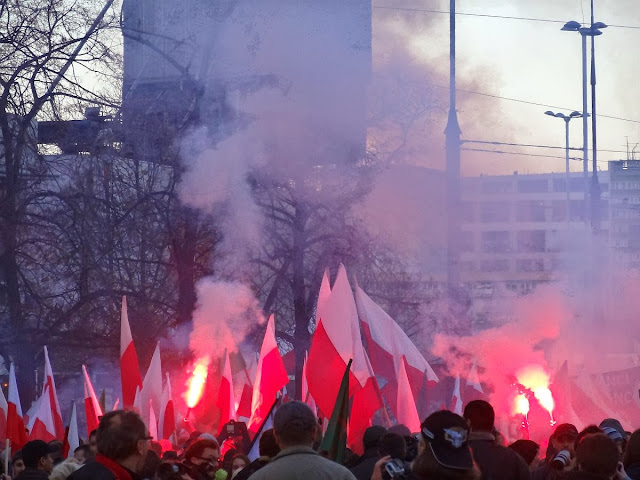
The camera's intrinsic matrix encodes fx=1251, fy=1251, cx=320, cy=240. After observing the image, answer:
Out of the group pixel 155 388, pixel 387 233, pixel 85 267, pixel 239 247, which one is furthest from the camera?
pixel 387 233

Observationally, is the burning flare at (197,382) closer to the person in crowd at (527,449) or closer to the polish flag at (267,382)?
the polish flag at (267,382)

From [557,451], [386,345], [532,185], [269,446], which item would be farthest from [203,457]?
[532,185]

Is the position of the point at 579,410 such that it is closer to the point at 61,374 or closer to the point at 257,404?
the point at 257,404

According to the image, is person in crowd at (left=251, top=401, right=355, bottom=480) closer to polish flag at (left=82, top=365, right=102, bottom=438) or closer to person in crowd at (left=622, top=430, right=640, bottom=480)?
person in crowd at (left=622, top=430, right=640, bottom=480)

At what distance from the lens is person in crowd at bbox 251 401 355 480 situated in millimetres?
4781

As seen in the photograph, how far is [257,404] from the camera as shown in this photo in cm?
1181

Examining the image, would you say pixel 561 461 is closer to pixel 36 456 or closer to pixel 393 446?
pixel 393 446

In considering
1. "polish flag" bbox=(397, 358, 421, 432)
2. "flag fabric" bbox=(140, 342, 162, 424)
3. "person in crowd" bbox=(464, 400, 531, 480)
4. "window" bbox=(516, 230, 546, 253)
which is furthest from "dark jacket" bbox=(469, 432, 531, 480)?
"window" bbox=(516, 230, 546, 253)

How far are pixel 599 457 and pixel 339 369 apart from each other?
15.6 ft

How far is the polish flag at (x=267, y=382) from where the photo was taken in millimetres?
11742

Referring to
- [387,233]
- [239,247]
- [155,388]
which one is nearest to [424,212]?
[387,233]

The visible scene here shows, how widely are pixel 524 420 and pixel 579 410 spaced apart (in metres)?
0.70

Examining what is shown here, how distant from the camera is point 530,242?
31203 mm

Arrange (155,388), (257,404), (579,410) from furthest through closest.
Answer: (579,410) → (155,388) → (257,404)
